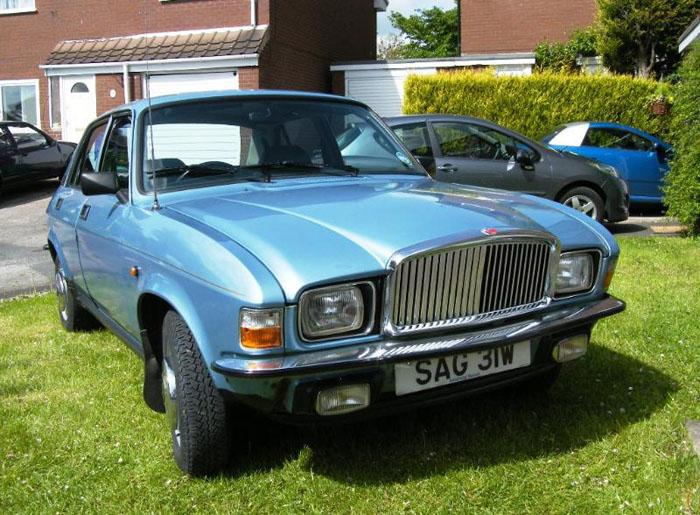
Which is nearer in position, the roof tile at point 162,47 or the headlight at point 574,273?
the headlight at point 574,273

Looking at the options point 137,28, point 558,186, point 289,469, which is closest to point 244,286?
point 289,469

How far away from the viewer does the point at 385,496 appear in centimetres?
303

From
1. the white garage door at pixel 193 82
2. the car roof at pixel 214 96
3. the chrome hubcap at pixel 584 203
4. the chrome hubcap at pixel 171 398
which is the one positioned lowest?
the chrome hubcap at pixel 171 398

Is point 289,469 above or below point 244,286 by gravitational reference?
below

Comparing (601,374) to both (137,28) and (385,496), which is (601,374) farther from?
(137,28)

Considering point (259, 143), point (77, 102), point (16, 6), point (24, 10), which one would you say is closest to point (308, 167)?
point (259, 143)

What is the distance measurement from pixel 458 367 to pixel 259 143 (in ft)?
6.14

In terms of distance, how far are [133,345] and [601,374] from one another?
2667mm

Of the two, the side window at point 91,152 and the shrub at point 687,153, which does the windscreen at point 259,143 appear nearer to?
the side window at point 91,152

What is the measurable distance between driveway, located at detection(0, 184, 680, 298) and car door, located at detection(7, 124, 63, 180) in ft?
1.61

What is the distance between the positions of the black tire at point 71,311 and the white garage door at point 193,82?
420 inches

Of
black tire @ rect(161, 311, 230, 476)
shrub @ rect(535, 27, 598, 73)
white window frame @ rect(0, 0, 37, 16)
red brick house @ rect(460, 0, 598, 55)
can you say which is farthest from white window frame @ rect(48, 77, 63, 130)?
black tire @ rect(161, 311, 230, 476)

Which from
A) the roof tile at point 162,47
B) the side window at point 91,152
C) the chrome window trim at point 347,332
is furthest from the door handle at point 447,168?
the roof tile at point 162,47

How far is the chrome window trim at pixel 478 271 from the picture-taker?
2.78m
